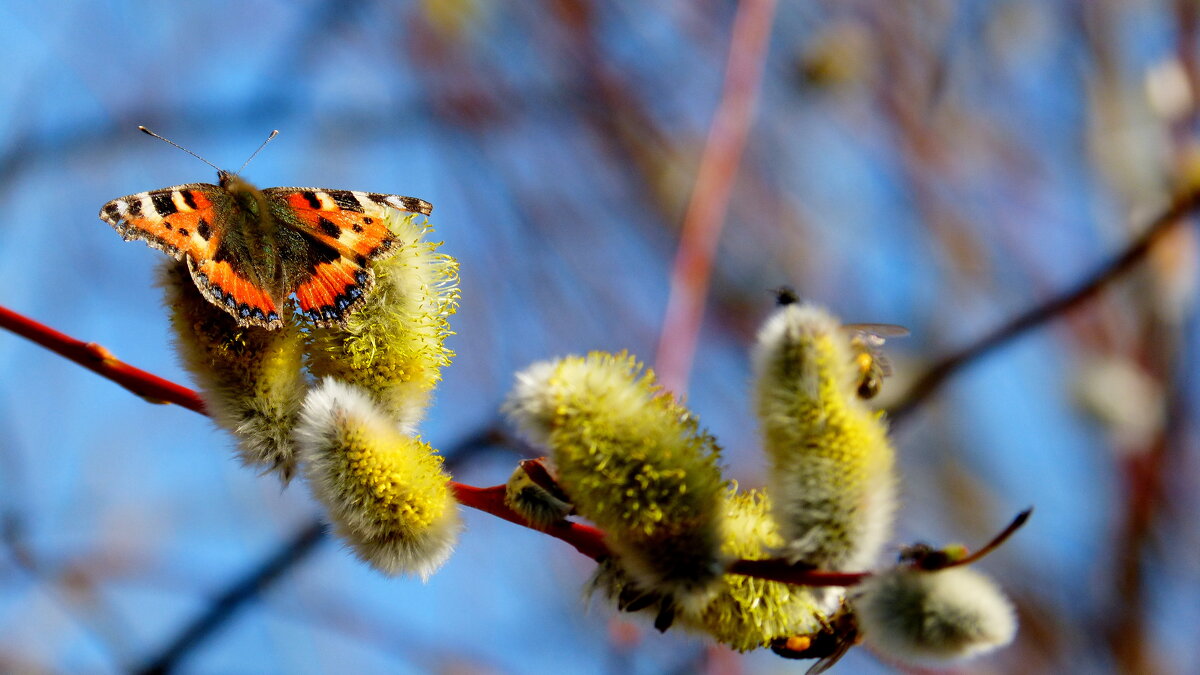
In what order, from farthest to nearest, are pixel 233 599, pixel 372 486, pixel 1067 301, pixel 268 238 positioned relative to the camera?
pixel 233 599 < pixel 1067 301 < pixel 268 238 < pixel 372 486

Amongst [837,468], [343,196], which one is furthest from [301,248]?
[837,468]

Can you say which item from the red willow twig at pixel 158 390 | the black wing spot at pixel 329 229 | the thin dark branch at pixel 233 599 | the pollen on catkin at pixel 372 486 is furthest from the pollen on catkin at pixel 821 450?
the thin dark branch at pixel 233 599

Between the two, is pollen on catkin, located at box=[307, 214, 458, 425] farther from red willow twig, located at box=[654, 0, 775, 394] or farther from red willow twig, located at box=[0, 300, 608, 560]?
red willow twig, located at box=[654, 0, 775, 394]

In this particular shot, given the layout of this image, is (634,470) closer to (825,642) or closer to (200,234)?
(825,642)

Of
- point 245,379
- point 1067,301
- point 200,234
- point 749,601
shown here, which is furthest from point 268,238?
point 1067,301

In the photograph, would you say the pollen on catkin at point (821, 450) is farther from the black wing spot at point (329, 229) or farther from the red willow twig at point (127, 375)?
the black wing spot at point (329, 229)

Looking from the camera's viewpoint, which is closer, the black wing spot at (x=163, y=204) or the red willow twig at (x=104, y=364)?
the red willow twig at (x=104, y=364)

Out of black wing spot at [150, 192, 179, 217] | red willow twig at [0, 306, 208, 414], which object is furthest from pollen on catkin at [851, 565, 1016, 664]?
black wing spot at [150, 192, 179, 217]
